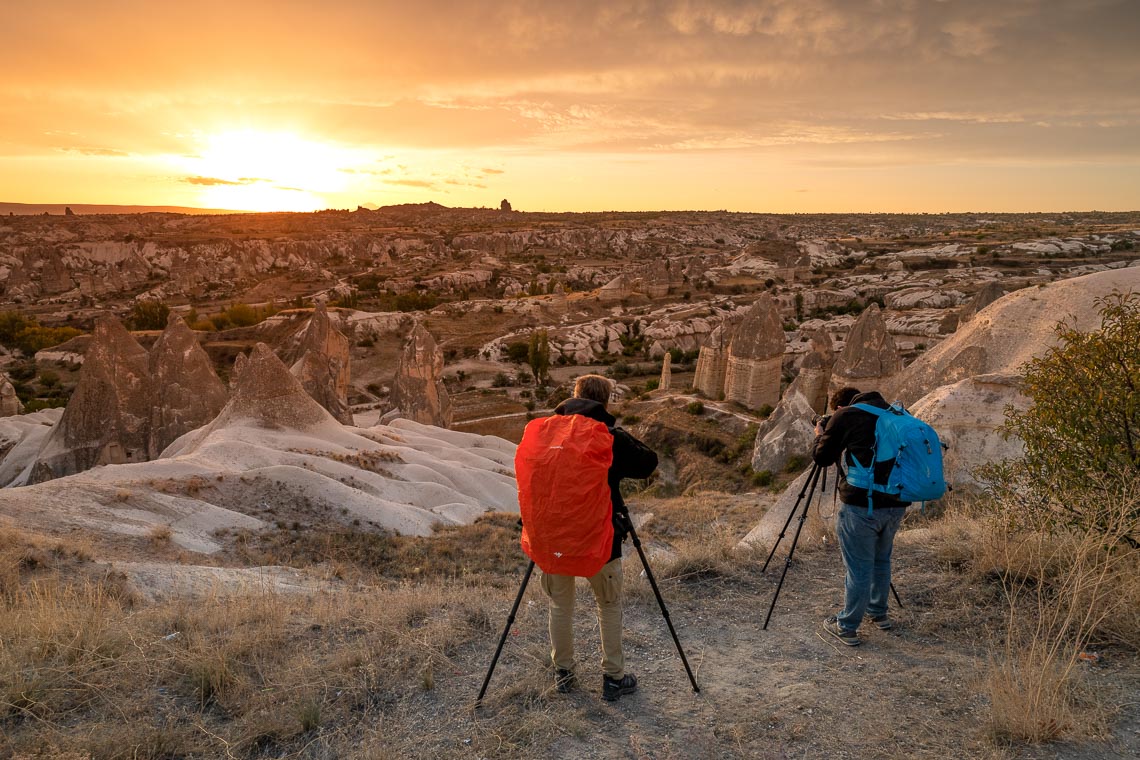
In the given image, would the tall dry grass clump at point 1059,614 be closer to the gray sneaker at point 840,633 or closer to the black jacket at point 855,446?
the gray sneaker at point 840,633

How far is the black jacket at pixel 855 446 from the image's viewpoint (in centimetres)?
423

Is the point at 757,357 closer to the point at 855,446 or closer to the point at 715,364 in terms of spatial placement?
the point at 715,364

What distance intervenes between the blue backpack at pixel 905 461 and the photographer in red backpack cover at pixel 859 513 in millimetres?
33

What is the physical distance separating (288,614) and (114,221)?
143063 millimetres

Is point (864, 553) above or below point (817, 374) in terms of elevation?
above

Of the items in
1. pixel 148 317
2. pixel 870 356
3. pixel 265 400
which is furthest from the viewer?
pixel 148 317

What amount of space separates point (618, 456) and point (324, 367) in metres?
21.0

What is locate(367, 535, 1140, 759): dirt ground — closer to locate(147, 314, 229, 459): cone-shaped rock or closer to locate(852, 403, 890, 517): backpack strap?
locate(852, 403, 890, 517): backpack strap

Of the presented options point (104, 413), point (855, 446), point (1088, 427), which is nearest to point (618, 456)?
point (855, 446)

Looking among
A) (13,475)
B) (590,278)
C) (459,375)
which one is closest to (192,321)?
(459,375)

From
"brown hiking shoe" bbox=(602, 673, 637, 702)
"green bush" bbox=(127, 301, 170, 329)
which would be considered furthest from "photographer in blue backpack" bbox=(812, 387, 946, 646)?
"green bush" bbox=(127, 301, 170, 329)

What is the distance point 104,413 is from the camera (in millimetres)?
18703

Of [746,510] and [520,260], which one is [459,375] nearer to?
[746,510]

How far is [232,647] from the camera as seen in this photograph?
438 cm
